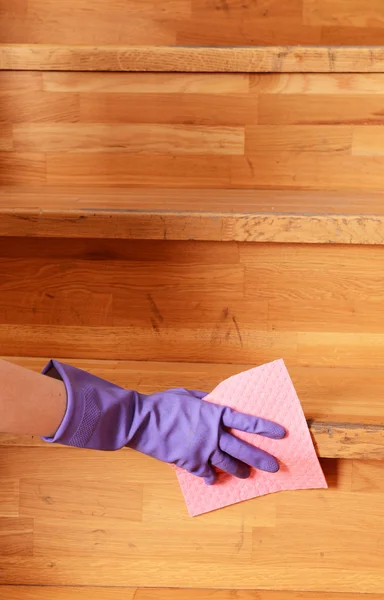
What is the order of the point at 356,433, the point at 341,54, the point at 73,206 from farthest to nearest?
the point at 341,54
the point at 73,206
the point at 356,433

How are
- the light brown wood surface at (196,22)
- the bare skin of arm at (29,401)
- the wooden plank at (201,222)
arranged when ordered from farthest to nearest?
1. the light brown wood surface at (196,22)
2. the wooden plank at (201,222)
3. the bare skin of arm at (29,401)

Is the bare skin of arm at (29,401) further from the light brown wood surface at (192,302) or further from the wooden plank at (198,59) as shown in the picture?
the wooden plank at (198,59)

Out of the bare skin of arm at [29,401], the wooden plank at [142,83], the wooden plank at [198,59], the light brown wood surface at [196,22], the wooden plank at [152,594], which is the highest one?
the light brown wood surface at [196,22]

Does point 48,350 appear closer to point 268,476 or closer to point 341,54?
point 268,476

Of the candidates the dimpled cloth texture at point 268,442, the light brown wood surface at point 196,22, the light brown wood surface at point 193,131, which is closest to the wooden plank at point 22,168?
the light brown wood surface at point 193,131

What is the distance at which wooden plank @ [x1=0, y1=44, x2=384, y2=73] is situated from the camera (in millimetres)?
1017

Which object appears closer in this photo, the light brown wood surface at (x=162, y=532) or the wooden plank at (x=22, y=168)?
the light brown wood surface at (x=162, y=532)

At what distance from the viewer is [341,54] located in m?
1.02

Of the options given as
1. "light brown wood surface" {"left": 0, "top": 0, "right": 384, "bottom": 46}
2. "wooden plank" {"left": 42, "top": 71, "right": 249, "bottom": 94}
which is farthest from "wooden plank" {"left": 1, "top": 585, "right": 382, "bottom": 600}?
"light brown wood surface" {"left": 0, "top": 0, "right": 384, "bottom": 46}

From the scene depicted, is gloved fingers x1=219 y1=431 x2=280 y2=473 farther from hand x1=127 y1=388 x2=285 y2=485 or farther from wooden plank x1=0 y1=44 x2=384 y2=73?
wooden plank x1=0 y1=44 x2=384 y2=73

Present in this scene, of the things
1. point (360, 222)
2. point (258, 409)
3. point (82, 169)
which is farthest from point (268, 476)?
point (82, 169)

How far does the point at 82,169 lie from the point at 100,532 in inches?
23.0

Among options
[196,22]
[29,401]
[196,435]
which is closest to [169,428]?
[196,435]

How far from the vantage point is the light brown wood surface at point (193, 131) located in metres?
1.04
